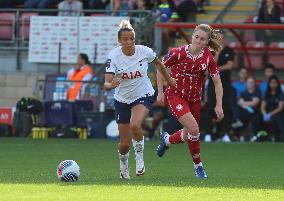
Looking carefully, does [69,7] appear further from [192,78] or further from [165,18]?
[192,78]

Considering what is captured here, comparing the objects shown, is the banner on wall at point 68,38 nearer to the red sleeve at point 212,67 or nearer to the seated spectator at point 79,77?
the seated spectator at point 79,77

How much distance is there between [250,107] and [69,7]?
640 centimetres

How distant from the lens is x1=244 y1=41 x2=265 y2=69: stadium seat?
26.8 meters

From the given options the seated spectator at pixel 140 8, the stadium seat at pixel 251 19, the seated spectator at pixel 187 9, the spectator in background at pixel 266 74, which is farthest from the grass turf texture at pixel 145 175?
the seated spectator at pixel 187 9

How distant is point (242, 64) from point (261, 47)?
0.63 m

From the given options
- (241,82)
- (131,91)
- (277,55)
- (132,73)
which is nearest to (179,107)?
(131,91)

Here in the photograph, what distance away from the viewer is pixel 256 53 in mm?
26938

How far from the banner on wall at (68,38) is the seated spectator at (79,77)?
1.07 m

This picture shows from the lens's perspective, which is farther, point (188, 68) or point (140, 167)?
point (188, 68)

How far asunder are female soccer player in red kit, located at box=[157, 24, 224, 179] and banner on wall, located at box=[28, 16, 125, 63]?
1296 centimetres


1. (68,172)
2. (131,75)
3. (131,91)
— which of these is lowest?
(68,172)

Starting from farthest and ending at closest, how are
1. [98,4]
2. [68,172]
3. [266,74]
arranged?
[98,4], [266,74], [68,172]

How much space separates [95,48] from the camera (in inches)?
1134

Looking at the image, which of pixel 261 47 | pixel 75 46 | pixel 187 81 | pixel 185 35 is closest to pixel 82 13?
pixel 75 46
